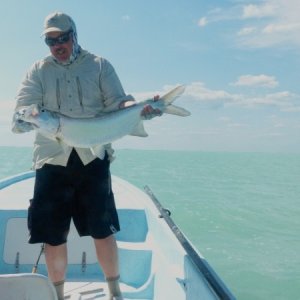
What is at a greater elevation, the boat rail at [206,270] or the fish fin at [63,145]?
the fish fin at [63,145]

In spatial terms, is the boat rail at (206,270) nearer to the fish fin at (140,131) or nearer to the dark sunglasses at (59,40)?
the fish fin at (140,131)

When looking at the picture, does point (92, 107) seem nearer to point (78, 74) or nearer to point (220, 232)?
point (78, 74)

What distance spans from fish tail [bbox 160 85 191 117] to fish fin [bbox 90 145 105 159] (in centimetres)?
59

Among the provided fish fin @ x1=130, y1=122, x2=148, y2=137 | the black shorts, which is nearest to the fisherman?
the black shorts

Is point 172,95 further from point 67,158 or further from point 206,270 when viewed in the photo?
point 206,270

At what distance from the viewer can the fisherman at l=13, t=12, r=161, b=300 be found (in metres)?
3.35

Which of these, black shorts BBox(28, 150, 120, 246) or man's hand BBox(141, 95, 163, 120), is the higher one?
man's hand BBox(141, 95, 163, 120)

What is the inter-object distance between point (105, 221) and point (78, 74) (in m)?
1.27

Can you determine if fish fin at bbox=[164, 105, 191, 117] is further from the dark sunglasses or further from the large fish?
the dark sunglasses

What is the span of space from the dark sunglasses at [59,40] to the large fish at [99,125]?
549mm

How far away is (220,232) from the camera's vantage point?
14672 millimetres

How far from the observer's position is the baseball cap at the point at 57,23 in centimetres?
311

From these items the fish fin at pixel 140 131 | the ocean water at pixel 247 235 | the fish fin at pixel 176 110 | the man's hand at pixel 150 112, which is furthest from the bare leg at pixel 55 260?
the ocean water at pixel 247 235

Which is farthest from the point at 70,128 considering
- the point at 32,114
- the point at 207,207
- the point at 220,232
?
the point at 207,207
